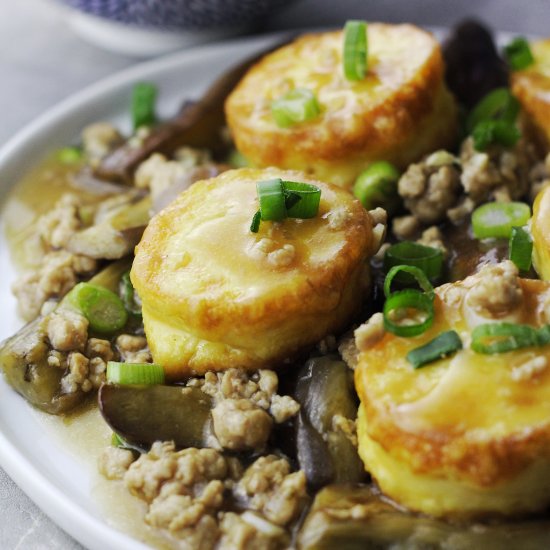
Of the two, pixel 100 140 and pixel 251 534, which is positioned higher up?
pixel 100 140

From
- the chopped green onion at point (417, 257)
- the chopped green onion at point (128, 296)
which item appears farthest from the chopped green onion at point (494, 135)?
the chopped green onion at point (128, 296)

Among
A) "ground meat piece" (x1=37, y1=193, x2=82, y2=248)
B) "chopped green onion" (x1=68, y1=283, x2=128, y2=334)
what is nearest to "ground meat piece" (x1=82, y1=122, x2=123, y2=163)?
"ground meat piece" (x1=37, y1=193, x2=82, y2=248)

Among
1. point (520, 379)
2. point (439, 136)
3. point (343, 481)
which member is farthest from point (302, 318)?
point (439, 136)

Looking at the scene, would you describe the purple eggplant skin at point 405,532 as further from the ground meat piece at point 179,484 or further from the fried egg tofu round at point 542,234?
the fried egg tofu round at point 542,234

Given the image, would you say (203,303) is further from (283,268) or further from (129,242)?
(129,242)

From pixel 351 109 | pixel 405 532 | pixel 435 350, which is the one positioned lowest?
pixel 405 532

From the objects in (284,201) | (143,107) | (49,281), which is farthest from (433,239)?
(143,107)

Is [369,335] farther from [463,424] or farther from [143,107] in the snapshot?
[143,107]
